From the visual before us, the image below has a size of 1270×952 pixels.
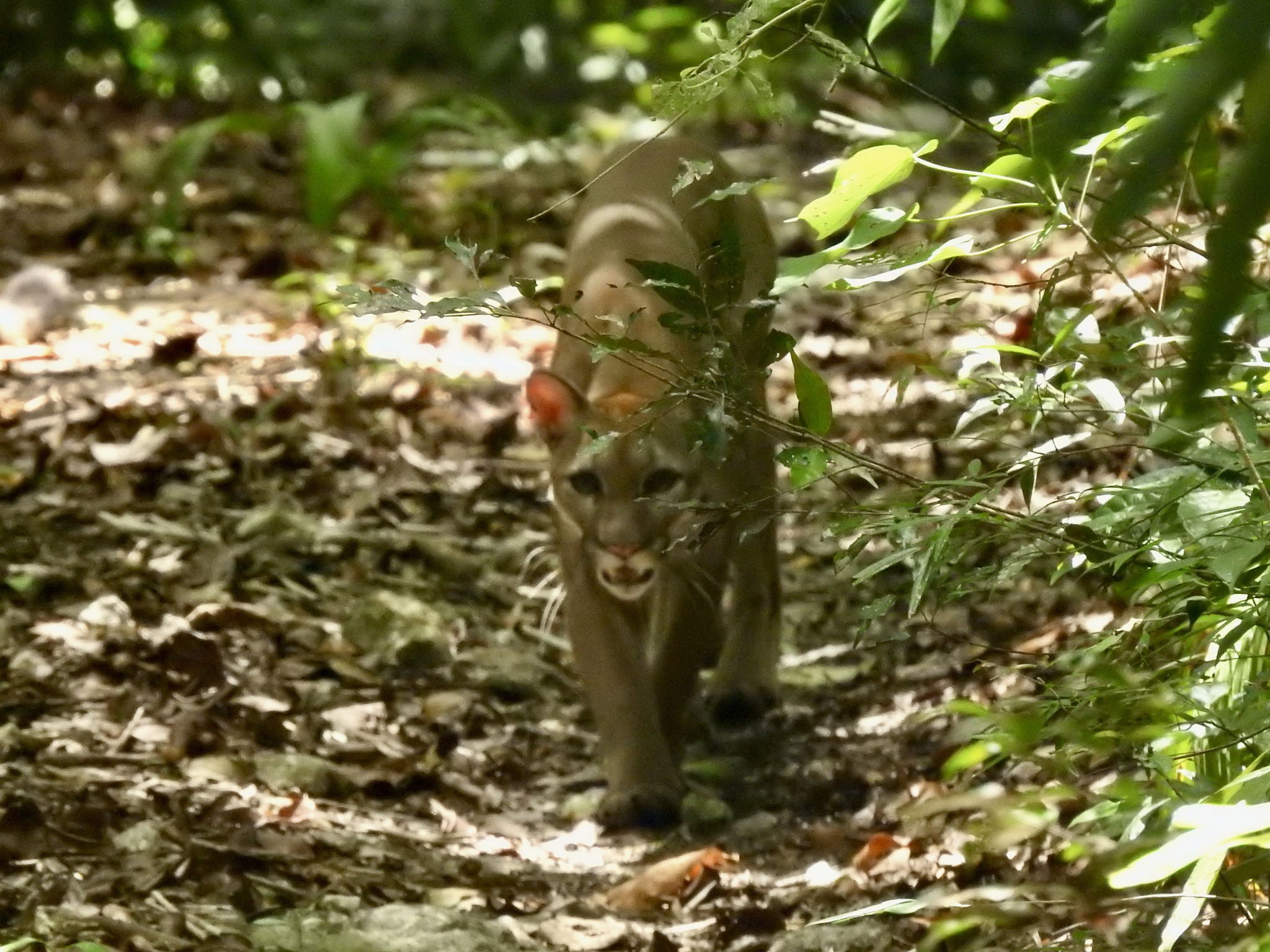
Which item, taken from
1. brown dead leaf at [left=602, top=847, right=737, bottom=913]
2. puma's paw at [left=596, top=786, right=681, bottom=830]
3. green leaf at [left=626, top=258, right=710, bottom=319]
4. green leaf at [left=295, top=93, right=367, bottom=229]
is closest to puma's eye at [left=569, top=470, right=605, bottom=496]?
puma's paw at [left=596, top=786, right=681, bottom=830]

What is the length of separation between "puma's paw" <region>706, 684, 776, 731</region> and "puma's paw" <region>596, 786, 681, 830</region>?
28.8 inches

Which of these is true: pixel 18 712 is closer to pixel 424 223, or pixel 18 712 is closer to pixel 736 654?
pixel 736 654

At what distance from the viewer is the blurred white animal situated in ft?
21.3

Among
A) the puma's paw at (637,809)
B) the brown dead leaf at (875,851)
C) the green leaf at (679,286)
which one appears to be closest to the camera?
the green leaf at (679,286)

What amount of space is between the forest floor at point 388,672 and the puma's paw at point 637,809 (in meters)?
0.04

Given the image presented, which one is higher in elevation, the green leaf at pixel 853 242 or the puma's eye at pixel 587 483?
the puma's eye at pixel 587 483

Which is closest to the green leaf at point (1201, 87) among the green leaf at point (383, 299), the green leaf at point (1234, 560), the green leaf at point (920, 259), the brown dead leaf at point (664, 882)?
the green leaf at point (1234, 560)

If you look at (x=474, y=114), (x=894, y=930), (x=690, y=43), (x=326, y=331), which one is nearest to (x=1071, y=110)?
(x=894, y=930)

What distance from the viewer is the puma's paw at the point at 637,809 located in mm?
3766

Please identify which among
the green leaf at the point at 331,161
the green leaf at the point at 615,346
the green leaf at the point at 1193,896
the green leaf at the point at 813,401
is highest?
the green leaf at the point at 331,161

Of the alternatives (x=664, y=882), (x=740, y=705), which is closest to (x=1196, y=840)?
(x=664, y=882)

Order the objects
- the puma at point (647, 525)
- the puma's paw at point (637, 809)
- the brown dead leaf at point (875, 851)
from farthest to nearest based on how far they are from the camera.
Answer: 1. the puma at point (647, 525)
2. the puma's paw at point (637, 809)
3. the brown dead leaf at point (875, 851)

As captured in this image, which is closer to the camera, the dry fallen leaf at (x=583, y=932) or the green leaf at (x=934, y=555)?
the green leaf at (x=934, y=555)

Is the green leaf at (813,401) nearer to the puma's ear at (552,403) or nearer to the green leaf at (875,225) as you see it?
the green leaf at (875,225)
